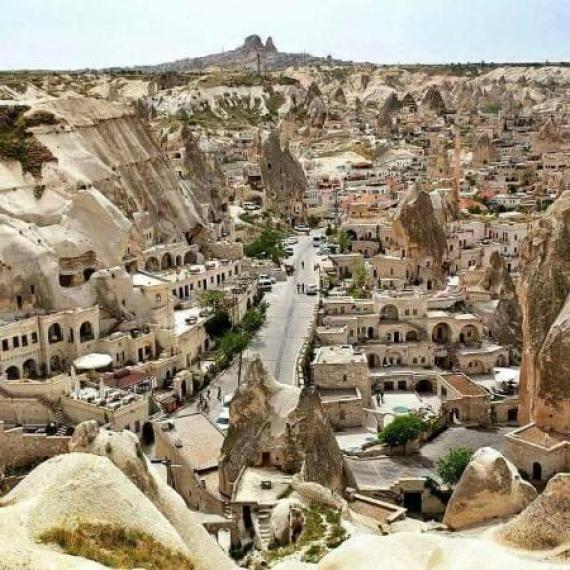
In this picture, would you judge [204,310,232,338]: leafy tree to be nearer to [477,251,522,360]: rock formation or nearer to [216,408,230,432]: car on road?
[216,408,230,432]: car on road

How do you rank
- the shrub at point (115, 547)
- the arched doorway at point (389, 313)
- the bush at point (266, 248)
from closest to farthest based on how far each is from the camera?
the shrub at point (115, 547)
the arched doorway at point (389, 313)
the bush at point (266, 248)

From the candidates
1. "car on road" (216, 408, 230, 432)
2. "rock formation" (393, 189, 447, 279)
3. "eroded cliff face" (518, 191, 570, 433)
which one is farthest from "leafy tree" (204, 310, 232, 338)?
"eroded cliff face" (518, 191, 570, 433)

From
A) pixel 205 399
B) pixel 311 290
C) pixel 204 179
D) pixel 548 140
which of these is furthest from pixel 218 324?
pixel 548 140

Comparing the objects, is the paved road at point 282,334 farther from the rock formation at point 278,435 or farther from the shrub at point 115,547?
the shrub at point 115,547

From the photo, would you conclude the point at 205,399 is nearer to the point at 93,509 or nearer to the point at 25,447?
the point at 25,447

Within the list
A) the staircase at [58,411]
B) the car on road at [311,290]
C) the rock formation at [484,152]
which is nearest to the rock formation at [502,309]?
the car on road at [311,290]

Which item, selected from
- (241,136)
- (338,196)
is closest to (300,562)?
(338,196)
